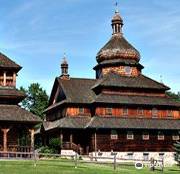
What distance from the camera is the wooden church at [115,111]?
5950 centimetres

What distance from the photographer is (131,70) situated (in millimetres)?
67875

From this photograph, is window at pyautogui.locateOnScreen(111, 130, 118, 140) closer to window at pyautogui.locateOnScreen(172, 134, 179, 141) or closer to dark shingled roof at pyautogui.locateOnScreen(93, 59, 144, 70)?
window at pyautogui.locateOnScreen(172, 134, 179, 141)

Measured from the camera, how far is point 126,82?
64688mm

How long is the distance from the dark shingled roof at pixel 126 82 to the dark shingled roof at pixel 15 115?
1533 centimetres

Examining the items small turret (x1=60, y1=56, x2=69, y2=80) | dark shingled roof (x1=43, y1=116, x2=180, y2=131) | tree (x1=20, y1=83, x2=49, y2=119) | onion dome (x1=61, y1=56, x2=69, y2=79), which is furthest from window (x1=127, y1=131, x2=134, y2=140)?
tree (x1=20, y1=83, x2=49, y2=119)

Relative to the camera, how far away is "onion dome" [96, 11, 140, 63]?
67.8 metres

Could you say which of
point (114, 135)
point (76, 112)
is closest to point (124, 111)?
point (114, 135)

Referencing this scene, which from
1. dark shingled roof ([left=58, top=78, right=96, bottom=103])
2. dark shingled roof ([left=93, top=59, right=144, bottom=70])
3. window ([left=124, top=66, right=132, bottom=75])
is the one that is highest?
dark shingled roof ([left=93, top=59, right=144, bottom=70])

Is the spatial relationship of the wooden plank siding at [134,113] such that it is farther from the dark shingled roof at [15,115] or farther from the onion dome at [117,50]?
the dark shingled roof at [15,115]

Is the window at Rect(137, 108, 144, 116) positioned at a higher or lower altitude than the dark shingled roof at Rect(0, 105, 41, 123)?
higher

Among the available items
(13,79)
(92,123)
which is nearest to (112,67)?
(92,123)

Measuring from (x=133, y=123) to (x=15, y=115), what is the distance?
17810 mm

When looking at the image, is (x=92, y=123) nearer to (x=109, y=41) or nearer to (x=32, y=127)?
(x=32, y=127)

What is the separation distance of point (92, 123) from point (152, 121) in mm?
8720
